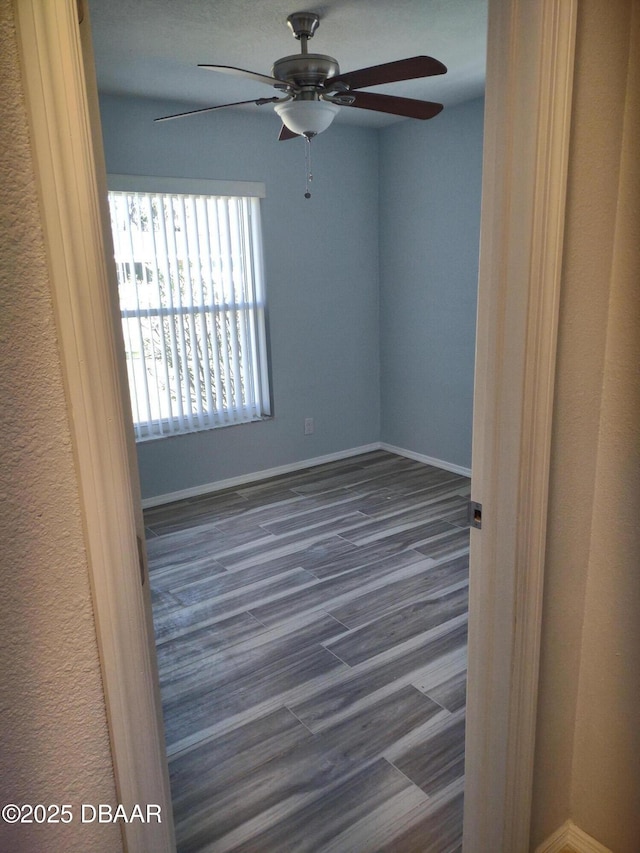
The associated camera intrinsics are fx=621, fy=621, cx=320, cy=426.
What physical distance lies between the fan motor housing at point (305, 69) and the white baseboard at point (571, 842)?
8.37ft

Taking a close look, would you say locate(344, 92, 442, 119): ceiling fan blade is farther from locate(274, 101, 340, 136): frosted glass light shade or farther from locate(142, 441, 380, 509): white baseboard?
locate(142, 441, 380, 509): white baseboard

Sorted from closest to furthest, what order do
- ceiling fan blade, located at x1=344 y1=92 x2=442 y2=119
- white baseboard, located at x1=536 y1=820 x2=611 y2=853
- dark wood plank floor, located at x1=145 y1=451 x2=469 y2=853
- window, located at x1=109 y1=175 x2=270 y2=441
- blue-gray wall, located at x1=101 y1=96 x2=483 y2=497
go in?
white baseboard, located at x1=536 y1=820 x2=611 y2=853
dark wood plank floor, located at x1=145 y1=451 x2=469 y2=853
ceiling fan blade, located at x1=344 y1=92 x2=442 y2=119
window, located at x1=109 y1=175 x2=270 y2=441
blue-gray wall, located at x1=101 y1=96 x2=483 y2=497

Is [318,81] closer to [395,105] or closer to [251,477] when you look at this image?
[395,105]

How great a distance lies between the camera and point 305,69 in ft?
7.63

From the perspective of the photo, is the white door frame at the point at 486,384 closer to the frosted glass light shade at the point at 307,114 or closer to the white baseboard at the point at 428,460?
the frosted glass light shade at the point at 307,114

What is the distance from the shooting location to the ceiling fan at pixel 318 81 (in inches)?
88.8

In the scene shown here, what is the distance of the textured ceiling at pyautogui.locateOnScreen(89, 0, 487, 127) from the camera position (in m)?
2.42

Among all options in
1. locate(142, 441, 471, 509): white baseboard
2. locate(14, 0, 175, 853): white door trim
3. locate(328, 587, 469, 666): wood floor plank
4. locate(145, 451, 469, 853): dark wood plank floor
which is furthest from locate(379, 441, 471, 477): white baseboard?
locate(14, 0, 175, 853): white door trim

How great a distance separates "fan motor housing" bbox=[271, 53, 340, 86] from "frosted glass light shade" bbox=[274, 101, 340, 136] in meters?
0.07

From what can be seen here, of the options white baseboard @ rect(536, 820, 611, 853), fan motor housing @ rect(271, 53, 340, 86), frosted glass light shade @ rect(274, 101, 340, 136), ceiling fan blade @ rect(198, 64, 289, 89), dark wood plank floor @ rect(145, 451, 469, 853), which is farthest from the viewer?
frosted glass light shade @ rect(274, 101, 340, 136)

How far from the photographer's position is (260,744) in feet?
6.68

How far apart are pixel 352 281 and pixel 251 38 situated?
7.19 feet

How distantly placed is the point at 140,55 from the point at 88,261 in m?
→ 2.69

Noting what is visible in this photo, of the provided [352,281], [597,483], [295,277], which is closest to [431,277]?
[352,281]
